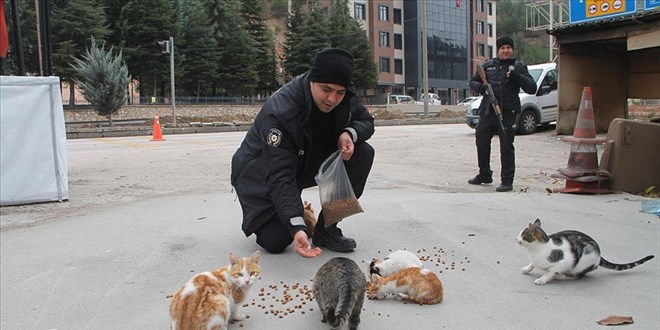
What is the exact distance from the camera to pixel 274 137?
11.7ft

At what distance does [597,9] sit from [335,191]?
11.6 m

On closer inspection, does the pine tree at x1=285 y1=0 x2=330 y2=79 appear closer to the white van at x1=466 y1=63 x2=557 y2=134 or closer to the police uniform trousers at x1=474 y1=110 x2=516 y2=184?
the white van at x1=466 y1=63 x2=557 y2=134

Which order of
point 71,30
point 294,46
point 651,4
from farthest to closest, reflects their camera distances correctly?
point 294,46 < point 71,30 < point 651,4

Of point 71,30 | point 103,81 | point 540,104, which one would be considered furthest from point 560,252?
point 71,30

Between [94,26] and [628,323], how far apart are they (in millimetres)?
35823

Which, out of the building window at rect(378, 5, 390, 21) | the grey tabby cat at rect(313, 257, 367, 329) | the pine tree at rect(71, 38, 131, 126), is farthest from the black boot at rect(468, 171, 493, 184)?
the building window at rect(378, 5, 390, 21)

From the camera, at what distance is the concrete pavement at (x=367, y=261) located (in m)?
3.31

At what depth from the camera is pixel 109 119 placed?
95.9 ft

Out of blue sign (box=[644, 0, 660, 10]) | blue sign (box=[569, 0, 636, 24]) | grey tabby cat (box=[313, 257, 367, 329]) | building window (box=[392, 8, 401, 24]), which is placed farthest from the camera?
building window (box=[392, 8, 401, 24])

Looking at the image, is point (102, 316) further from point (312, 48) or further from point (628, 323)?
point (312, 48)

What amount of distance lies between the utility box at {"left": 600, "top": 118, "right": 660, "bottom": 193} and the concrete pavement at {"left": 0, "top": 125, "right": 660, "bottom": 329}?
364 mm

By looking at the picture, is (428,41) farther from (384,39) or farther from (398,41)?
(384,39)

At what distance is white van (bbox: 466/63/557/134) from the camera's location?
52.7ft

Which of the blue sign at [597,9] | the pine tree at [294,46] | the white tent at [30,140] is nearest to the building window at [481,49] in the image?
the pine tree at [294,46]
